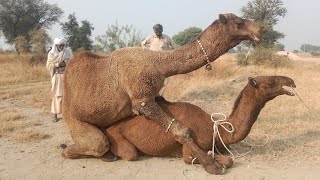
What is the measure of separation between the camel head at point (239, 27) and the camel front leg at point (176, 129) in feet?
4.23

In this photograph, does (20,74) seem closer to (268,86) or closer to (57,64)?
(57,64)

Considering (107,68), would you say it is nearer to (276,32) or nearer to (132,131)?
(132,131)

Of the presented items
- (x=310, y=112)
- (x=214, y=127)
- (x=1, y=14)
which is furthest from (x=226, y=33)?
(x=1, y=14)

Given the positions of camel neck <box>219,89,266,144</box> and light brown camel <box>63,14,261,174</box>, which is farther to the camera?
camel neck <box>219,89,266,144</box>

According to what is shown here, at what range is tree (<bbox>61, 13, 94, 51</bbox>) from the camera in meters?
35.8

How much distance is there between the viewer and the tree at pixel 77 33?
117 ft

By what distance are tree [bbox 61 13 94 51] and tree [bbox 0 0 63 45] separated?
13.9 feet

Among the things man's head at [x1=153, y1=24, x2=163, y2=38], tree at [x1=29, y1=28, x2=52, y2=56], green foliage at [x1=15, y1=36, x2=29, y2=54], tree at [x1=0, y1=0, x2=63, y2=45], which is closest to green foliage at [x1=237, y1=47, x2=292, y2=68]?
tree at [x1=29, y1=28, x2=52, y2=56]

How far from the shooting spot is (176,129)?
555 centimetres

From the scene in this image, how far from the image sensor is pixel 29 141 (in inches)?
297

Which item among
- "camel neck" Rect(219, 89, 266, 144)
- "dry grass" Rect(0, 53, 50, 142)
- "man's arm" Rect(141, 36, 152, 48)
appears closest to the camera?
"camel neck" Rect(219, 89, 266, 144)

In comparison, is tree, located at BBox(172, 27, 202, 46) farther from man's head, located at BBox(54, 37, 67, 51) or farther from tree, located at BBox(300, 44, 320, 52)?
tree, located at BBox(300, 44, 320, 52)

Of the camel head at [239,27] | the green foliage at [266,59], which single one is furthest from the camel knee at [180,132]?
the green foliage at [266,59]

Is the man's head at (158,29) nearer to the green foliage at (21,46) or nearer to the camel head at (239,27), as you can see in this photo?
the camel head at (239,27)
